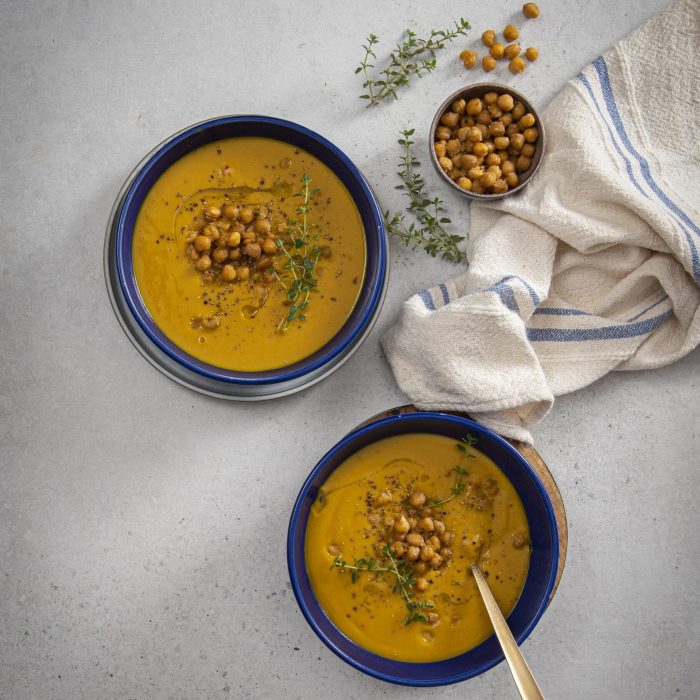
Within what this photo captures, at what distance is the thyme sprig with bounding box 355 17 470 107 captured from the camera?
144cm

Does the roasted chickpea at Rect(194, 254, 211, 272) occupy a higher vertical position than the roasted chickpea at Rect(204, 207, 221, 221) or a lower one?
lower

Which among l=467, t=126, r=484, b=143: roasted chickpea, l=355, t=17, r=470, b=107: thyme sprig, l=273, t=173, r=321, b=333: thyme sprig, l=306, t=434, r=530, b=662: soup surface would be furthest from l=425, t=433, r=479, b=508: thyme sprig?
l=355, t=17, r=470, b=107: thyme sprig

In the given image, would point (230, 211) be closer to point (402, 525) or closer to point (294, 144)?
point (294, 144)

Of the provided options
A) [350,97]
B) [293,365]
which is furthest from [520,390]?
[350,97]

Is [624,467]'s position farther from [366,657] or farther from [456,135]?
[456,135]

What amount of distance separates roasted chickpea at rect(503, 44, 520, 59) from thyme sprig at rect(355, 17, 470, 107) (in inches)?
3.9

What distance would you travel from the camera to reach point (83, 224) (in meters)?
1.43

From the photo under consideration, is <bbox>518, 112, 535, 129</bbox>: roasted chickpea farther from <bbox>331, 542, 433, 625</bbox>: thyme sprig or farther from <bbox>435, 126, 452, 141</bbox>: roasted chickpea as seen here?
<bbox>331, 542, 433, 625</bbox>: thyme sprig

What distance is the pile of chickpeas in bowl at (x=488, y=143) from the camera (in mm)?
1365

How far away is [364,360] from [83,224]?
68 cm

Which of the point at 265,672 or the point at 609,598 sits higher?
the point at 265,672

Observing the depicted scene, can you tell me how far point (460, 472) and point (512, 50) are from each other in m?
0.91

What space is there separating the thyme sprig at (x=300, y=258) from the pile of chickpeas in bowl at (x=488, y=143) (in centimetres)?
30

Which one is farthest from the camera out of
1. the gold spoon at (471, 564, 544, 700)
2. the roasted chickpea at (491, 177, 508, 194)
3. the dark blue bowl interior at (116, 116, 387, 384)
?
the roasted chickpea at (491, 177, 508, 194)
